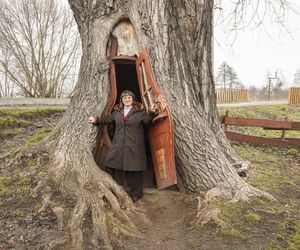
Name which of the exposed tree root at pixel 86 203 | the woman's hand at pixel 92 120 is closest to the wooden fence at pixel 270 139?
the woman's hand at pixel 92 120

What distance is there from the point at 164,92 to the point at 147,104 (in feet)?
1.26

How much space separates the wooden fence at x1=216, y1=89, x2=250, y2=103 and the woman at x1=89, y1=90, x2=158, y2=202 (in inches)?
970

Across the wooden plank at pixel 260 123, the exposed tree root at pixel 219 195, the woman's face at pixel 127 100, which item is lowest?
the exposed tree root at pixel 219 195

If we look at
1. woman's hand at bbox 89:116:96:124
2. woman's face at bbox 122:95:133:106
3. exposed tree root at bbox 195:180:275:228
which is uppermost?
woman's face at bbox 122:95:133:106

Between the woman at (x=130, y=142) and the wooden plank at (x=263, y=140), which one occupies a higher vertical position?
the woman at (x=130, y=142)

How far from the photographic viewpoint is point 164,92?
5543 millimetres

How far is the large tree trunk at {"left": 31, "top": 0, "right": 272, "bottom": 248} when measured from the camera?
5.13 meters

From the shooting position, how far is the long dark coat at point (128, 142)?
535 centimetres

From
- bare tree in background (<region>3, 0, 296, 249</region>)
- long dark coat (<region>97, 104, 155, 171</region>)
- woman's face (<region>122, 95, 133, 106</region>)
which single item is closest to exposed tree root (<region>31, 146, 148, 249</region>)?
bare tree in background (<region>3, 0, 296, 249</region>)

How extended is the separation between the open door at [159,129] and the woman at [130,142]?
17 cm

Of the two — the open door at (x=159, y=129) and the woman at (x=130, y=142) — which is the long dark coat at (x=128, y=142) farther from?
the open door at (x=159, y=129)

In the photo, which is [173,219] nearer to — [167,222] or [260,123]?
[167,222]

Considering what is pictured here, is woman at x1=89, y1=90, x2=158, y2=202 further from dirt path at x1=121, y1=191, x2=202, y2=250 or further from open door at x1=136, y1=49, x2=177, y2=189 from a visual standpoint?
dirt path at x1=121, y1=191, x2=202, y2=250

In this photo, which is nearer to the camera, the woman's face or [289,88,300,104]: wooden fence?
the woman's face
